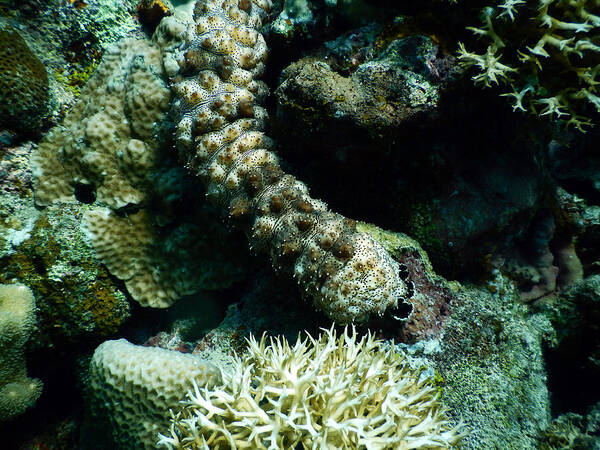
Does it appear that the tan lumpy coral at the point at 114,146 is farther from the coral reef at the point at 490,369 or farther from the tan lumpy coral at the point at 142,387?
the coral reef at the point at 490,369

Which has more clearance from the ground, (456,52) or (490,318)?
(456,52)

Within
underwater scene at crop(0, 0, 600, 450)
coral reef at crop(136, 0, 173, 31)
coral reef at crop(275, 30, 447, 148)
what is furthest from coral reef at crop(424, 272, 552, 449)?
coral reef at crop(136, 0, 173, 31)

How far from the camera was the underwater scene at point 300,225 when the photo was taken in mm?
2840

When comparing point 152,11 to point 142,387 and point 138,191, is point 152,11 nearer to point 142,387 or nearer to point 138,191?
point 138,191

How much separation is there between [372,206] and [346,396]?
1929mm

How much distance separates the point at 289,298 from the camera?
11.7ft

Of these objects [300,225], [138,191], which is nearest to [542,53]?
[300,225]

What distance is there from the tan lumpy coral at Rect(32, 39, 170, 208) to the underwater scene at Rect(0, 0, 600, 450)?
0.02m

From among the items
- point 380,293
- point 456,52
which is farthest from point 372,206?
point 456,52

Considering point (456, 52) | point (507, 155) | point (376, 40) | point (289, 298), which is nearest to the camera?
point (456, 52)

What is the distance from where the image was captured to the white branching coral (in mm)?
2246

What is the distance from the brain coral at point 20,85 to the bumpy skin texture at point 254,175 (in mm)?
1553

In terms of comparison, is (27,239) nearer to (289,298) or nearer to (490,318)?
(289,298)

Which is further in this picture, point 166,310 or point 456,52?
point 166,310
